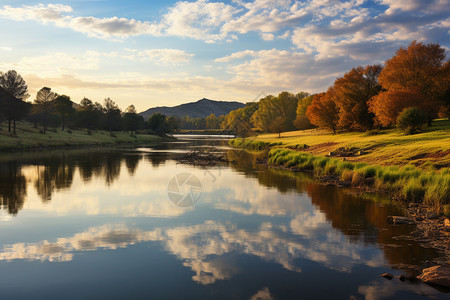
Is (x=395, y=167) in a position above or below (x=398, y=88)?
below

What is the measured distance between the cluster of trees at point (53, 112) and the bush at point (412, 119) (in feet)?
278

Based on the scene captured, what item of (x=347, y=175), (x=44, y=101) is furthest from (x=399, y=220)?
(x=44, y=101)

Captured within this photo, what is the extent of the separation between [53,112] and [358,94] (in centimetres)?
11794

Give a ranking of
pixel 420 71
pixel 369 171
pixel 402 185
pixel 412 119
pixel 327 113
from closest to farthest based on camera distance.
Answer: pixel 402 185
pixel 369 171
pixel 412 119
pixel 420 71
pixel 327 113

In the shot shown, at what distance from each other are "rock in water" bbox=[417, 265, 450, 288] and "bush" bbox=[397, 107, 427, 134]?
146 feet

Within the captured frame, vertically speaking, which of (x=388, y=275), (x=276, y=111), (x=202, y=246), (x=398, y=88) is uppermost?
(x=276, y=111)

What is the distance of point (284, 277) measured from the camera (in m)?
11.0

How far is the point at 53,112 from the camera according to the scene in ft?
443

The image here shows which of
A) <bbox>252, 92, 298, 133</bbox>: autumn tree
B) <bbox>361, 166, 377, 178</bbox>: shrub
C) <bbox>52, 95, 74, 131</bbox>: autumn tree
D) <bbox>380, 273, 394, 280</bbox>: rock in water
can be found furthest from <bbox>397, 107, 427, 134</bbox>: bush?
<bbox>52, 95, 74, 131</bbox>: autumn tree

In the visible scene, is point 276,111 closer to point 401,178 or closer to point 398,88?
point 398,88

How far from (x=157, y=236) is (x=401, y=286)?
9972 millimetres

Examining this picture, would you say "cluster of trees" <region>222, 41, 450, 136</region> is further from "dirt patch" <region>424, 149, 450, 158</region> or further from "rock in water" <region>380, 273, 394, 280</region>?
"rock in water" <region>380, 273, 394, 280</region>

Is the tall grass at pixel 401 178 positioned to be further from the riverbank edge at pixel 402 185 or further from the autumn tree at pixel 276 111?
the autumn tree at pixel 276 111

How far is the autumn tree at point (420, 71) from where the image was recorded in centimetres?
5853
